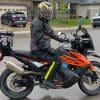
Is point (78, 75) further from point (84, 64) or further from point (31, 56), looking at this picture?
point (31, 56)

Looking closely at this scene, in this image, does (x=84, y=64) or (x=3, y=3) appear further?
(x=3, y=3)

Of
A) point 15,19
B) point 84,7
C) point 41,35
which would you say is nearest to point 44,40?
point 41,35

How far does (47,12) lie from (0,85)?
1581 millimetres

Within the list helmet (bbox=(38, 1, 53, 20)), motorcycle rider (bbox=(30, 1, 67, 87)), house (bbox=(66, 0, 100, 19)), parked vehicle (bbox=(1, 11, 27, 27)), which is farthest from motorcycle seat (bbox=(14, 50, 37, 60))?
house (bbox=(66, 0, 100, 19))

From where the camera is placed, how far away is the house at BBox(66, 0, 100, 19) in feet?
233

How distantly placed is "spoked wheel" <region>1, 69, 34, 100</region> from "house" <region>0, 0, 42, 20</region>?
41.6 m

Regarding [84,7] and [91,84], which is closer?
[91,84]

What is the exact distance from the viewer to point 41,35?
7406 millimetres

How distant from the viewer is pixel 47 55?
7.44 m

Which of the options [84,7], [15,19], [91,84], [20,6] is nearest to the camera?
[91,84]

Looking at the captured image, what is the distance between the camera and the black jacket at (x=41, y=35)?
741 centimetres

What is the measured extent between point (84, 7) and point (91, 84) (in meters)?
65.4

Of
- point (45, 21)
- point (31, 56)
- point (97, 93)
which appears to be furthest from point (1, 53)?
point (97, 93)

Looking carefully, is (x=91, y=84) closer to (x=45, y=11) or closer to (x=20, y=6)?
(x=45, y=11)
